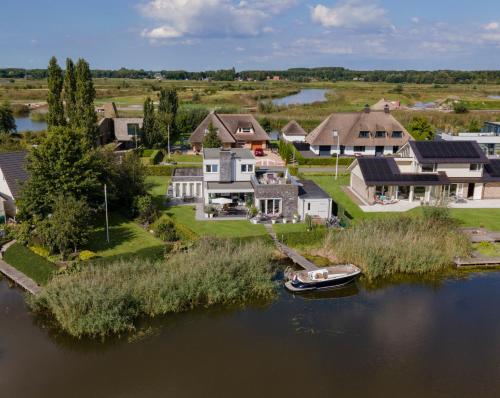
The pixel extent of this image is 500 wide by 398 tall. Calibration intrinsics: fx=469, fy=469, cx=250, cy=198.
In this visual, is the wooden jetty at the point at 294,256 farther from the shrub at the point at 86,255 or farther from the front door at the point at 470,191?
the front door at the point at 470,191

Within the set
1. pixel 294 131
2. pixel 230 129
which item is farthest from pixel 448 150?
pixel 230 129

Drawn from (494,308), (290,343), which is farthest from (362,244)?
(290,343)

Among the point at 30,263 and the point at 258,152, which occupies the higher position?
the point at 258,152

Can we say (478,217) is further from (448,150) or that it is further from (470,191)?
(448,150)

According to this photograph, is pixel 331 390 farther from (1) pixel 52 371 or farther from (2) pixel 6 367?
(2) pixel 6 367

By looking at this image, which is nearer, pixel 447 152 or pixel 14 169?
pixel 14 169

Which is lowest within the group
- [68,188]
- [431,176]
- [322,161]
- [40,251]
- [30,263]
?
[30,263]
